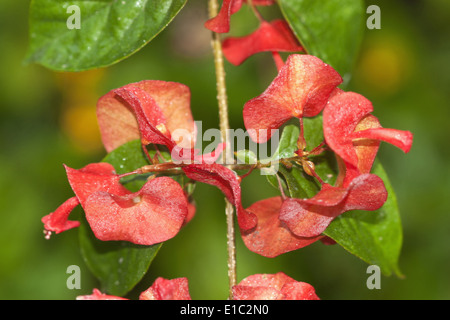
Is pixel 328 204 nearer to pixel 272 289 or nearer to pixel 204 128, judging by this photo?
pixel 272 289

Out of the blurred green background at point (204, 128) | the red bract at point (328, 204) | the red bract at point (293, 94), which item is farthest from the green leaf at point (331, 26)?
the blurred green background at point (204, 128)

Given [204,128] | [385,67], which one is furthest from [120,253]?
[385,67]

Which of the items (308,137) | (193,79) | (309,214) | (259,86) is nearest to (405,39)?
(259,86)

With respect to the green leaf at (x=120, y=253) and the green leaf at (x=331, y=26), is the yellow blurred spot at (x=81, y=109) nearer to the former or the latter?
the green leaf at (x=120, y=253)

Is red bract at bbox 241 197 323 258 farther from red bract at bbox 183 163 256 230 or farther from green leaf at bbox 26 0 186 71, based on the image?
green leaf at bbox 26 0 186 71

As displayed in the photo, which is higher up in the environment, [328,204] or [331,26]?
[331,26]

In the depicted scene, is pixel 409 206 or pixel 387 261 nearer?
pixel 387 261

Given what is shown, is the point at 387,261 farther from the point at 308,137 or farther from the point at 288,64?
the point at 288,64
